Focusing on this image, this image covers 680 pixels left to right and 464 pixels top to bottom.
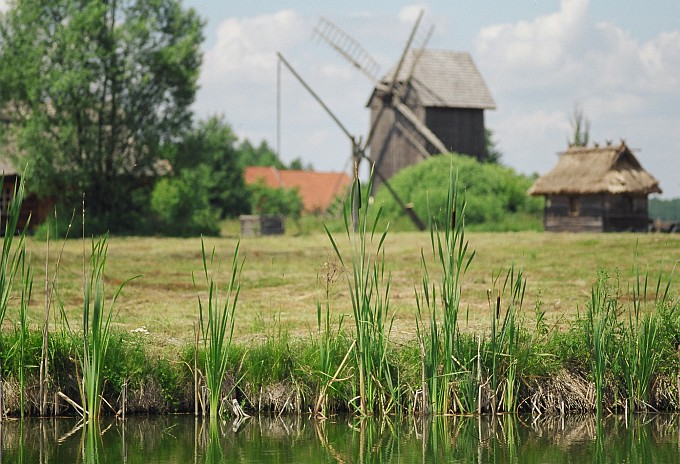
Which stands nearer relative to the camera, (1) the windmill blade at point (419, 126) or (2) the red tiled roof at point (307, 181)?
(1) the windmill blade at point (419, 126)

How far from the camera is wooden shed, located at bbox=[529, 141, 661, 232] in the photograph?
3316 cm

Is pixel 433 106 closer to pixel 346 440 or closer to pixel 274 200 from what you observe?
pixel 274 200

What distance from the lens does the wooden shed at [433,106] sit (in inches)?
1601

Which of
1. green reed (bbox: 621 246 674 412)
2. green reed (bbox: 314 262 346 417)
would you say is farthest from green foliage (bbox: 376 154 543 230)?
green reed (bbox: 314 262 346 417)

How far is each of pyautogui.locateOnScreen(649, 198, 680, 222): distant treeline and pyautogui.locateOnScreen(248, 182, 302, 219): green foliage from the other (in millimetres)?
22388

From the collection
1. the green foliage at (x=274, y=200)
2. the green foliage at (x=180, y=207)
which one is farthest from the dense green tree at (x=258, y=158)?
the green foliage at (x=180, y=207)

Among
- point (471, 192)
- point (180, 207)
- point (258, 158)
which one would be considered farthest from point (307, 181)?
point (471, 192)

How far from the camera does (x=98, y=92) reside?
33781mm

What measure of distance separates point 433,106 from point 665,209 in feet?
89.4

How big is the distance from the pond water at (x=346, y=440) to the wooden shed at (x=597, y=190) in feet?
82.7

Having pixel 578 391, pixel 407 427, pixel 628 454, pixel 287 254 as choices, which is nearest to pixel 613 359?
pixel 578 391

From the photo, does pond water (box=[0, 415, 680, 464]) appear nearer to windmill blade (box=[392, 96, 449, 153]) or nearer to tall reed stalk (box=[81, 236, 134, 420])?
tall reed stalk (box=[81, 236, 134, 420])

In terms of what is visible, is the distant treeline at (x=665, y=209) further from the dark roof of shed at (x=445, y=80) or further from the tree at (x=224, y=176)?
the tree at (x=224, y=176)

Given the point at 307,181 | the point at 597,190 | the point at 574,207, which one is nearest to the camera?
the point at 597,190
